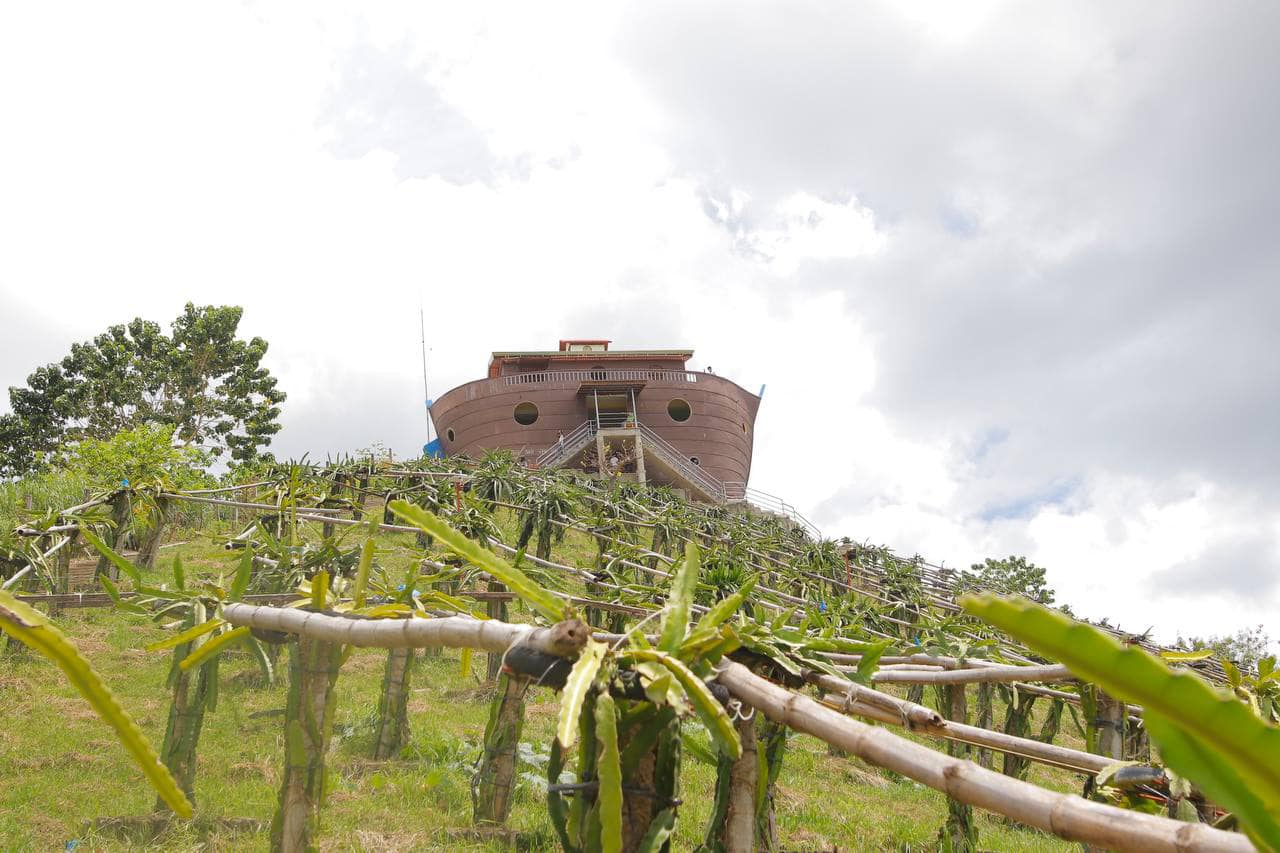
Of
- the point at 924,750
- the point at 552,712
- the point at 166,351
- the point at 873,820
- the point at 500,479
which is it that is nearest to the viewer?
the point at 924,750

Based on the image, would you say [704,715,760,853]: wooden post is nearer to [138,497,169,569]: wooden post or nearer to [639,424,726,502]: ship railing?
[138,497,169,569]: wooden post

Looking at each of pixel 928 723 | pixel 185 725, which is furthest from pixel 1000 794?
pixel 185 725

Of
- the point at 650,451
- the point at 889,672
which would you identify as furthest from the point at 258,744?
the point at 650,451

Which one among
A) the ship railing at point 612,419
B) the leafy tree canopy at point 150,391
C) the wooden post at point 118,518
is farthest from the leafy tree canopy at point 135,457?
the ship railing at point 612,419

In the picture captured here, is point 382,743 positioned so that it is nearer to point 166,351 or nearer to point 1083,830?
point 1083,830

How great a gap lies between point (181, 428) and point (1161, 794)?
24.4 meters

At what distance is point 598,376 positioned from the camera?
25.3 metres

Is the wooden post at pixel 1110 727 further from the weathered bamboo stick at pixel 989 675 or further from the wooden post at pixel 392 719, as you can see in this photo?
the wooden post at pixel 392 719

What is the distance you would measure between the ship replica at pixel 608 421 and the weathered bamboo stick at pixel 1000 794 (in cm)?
2158

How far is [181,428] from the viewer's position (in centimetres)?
2220

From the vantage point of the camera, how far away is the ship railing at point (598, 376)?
81.9 ft

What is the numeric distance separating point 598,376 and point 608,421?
1.42 meters

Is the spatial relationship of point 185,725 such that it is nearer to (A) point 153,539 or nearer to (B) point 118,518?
(B) point 118,518

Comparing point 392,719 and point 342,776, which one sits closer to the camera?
point 342,776
